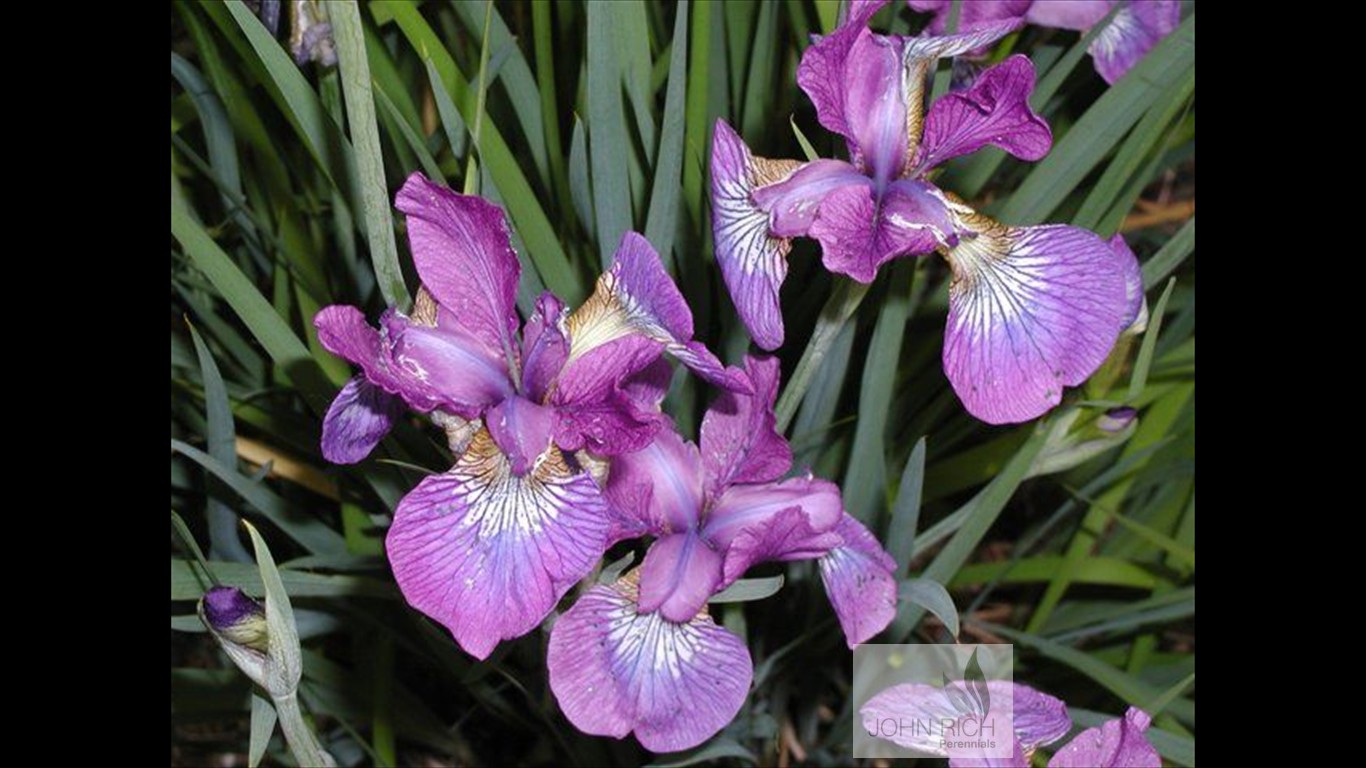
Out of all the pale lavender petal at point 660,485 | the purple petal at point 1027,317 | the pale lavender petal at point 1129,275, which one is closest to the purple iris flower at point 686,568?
the pale lavender petal at point 660,485

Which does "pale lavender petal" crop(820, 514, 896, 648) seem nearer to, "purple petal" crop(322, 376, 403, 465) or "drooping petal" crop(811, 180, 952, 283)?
"drooping petal" crop(811, 180, 952, 283)

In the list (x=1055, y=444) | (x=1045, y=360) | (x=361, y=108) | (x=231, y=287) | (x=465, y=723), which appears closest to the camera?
(x=361, y=108)

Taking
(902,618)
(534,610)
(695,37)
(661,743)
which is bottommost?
(902,618)

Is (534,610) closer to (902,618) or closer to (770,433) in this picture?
(770,433)

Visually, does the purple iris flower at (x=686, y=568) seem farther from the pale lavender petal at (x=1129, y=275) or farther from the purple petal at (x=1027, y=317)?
the pale lavender petal at (x=1129, y=275)

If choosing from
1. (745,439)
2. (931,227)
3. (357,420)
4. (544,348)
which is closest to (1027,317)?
(931,227)

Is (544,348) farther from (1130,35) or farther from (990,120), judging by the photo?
(1130,35)

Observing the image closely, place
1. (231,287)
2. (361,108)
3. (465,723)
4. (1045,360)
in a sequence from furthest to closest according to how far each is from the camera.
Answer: (465,723) → (231,287) → (1045,360) → (361,108)

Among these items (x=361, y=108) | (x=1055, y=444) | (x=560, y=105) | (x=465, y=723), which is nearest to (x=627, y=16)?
(x=560, y=105)
